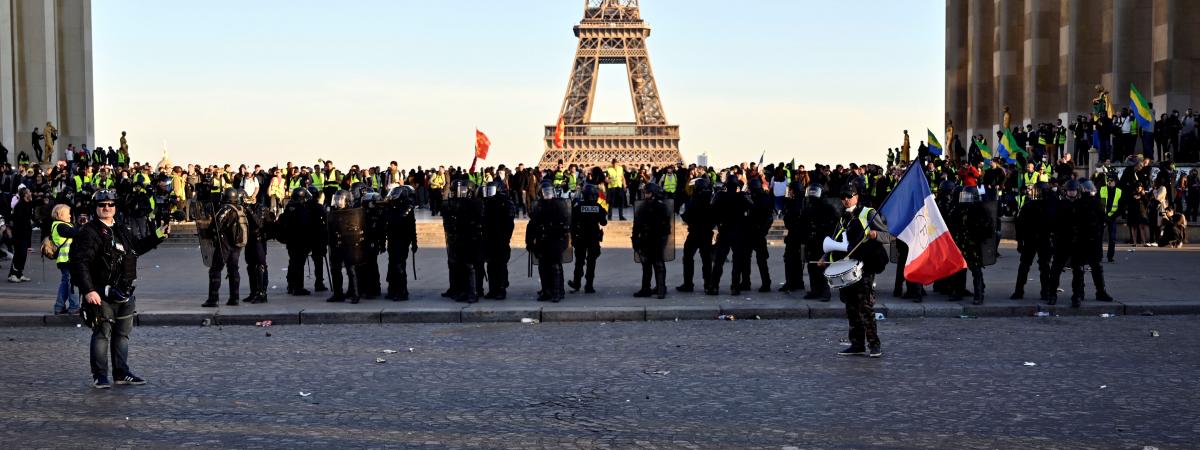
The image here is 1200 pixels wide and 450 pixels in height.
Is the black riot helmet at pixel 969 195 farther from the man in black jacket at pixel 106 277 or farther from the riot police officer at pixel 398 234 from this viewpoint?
the man in black jacket at pixel 106 277

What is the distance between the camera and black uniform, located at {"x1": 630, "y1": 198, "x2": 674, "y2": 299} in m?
16.6

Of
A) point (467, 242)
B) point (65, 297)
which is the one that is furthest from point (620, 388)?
point (65, 297)

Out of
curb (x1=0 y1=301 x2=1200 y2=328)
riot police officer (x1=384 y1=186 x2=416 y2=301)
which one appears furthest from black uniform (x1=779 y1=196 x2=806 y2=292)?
riot police officer (x1=384 y1=186 x2=416 y2=301)

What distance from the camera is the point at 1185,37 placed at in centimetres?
3562

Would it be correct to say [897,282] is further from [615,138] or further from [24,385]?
[615,138]

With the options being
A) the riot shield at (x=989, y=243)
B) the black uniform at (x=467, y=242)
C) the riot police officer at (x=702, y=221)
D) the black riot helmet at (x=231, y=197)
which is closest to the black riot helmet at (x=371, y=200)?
the black uniform at (x=467, y=242)

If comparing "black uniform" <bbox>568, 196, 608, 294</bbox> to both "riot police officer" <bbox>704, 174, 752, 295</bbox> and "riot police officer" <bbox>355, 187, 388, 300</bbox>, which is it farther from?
"riot police officer" <bbox>355, 187, 388, 300</bbox>

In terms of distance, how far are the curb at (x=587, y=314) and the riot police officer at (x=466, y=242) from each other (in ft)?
3.08

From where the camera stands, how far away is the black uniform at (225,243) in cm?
1559

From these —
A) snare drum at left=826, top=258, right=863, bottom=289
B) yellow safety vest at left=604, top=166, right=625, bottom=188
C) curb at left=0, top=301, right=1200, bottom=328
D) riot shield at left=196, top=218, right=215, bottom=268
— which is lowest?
curb at left=0, top=301, right=1200, bottom=328

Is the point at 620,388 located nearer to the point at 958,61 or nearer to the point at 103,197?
the point at 103,197

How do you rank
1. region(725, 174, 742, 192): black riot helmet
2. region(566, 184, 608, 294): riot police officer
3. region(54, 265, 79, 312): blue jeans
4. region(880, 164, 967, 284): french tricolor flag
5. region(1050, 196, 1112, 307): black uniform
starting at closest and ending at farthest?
region(880, 164, 967, 284): french tricolor flag < region(54, 265, 79, 312): blue jeans < region(1050, 196, 1112, 307): black uniform < region(725, 174, 742, 192): black riot helmet < region(566, 184, 608, 294): riot police officer

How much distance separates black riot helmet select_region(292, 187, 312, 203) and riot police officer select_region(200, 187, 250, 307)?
1.11 meters

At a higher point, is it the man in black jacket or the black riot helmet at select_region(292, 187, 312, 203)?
the black riot helmet at select_region(292, 187, 312, 203)
